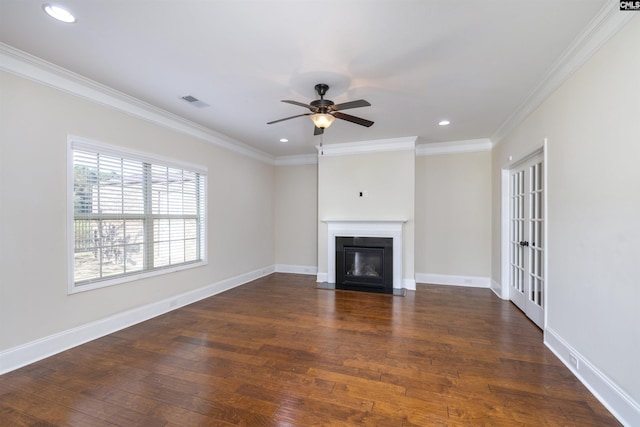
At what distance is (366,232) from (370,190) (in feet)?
2.64

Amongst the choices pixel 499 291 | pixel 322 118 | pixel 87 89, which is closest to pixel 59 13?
pixel 87 89

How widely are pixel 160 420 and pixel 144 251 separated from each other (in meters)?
2.38

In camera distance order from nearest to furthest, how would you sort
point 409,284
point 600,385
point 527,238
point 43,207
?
point 600,385, point 43,207, point 527,238, point 409,284

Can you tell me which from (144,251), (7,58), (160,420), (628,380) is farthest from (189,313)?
(628,380)

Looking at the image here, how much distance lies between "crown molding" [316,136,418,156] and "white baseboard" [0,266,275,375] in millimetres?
3292

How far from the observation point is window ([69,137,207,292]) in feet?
9.92

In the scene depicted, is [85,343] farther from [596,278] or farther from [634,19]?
[634,19]

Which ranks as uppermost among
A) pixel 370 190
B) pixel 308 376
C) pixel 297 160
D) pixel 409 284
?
pixel 297 160

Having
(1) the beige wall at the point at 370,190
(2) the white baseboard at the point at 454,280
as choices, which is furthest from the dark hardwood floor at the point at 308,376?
(1) the beige wall at the point at 370,190

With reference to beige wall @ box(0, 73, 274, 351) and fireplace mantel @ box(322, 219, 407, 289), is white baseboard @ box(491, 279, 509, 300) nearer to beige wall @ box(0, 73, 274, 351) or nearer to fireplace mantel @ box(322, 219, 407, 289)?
fireplace mantel @ box(322, 219, 407, 289)

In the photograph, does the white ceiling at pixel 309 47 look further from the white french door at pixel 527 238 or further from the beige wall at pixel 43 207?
the white french door at pixel 527 238

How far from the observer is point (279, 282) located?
5.73 m

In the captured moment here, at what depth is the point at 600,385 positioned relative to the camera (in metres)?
2.08

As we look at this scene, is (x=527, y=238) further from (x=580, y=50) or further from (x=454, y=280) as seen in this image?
(x=580, y=50)
